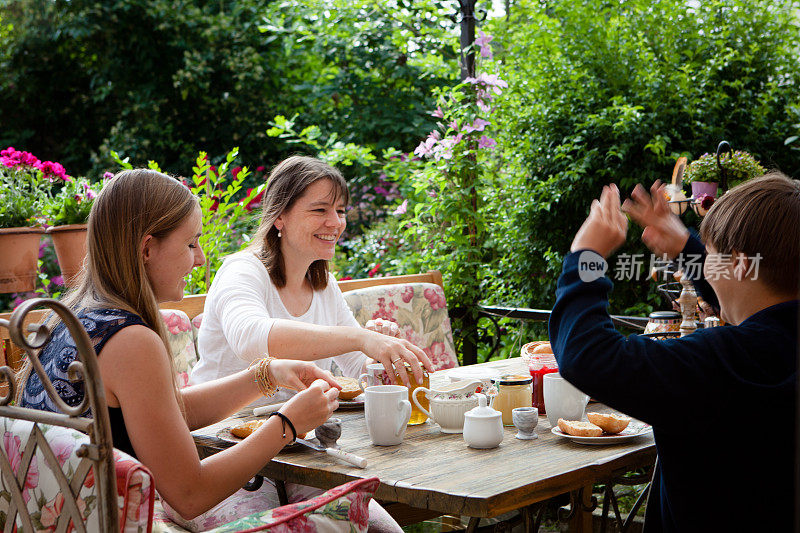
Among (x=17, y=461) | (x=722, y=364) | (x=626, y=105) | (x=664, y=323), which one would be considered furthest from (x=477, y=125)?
(x=17, y=461)

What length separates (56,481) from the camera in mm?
1119

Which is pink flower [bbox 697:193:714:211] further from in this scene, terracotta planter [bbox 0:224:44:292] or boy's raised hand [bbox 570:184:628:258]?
terracotta planter [bbox 0:224:44:292]

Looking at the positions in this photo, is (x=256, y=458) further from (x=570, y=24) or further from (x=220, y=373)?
(x=570, y=24)

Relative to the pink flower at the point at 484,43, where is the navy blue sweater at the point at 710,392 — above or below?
below

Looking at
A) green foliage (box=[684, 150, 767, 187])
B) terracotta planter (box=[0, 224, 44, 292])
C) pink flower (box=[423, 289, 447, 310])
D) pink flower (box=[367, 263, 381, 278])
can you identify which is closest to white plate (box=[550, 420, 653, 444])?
green foliage (box=[684, 150, 767, 187])

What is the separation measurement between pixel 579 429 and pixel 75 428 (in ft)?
3.41

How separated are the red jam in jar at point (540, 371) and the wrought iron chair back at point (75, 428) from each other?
1.21 m

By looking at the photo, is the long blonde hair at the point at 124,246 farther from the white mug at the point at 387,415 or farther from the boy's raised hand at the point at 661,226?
the boy's raised hand at the point at 661,226

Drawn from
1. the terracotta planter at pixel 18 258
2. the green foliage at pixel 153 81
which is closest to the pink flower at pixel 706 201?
the terracotta planter at pixel 18 258

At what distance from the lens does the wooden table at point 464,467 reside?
1340mm

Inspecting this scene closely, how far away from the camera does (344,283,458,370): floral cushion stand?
3307 mm

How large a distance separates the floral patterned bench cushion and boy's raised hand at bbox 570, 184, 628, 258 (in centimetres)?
53

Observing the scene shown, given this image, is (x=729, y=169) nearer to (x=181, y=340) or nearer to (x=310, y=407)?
(x=310, y=407)

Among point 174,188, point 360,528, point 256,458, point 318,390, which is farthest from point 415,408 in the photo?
point 174,188
